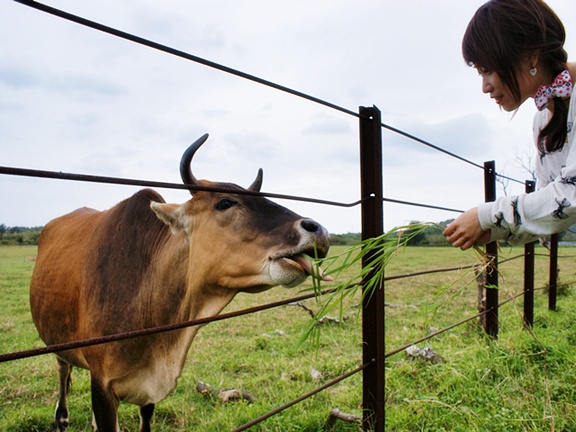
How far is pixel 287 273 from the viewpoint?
1944 millimetres

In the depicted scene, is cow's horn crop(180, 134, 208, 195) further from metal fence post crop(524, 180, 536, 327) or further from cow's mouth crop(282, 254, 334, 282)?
metal fence post crop(524, 180, 536, 327)

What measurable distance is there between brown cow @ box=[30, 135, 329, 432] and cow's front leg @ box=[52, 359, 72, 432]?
0.01 meters

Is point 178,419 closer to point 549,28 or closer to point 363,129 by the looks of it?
point 363,129

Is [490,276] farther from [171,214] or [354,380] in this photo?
[171,214]

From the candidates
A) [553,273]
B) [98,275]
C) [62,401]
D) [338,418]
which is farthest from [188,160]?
[553,273]

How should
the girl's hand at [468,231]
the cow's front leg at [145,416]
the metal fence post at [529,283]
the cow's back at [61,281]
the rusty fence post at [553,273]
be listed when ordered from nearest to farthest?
the girl's hand at [468,231] → the cow's front leg at [145,416] → the cow's back at [61,281] → the metal fence post at [529,283] → the rusty fence post at [553,273]

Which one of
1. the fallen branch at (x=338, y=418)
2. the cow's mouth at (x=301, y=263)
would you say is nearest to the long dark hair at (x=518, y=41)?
the cow's mouth at (x=301, y=263)

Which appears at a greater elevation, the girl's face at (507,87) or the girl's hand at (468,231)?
the girl's face at (507,87)

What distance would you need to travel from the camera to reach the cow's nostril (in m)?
1.95

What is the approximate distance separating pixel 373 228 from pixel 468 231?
606 mm

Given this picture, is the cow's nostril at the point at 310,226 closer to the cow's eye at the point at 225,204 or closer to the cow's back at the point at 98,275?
the cow's eye at the point at 225,204

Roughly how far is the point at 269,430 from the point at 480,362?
1749 millimetres

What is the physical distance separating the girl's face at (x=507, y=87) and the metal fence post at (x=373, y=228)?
565 mm

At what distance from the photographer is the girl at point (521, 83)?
1.51 metres
